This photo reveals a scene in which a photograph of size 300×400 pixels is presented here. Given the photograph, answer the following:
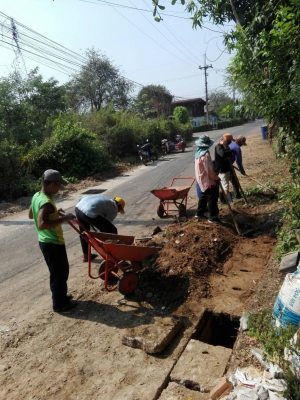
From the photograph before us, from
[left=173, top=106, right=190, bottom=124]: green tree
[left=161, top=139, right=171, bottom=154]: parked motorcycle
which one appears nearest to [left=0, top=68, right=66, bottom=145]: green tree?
[left=161, top=139, right=171, bottom=154]: parked motorcycle

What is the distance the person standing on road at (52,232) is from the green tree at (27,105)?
10202mm

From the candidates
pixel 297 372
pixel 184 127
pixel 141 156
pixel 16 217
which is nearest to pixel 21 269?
pixel 16 217

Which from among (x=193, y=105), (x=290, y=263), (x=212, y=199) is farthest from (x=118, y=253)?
(x=193, y=105)

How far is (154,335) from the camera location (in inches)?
141

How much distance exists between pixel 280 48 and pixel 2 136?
12.2m

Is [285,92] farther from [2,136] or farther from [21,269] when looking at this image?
[2,136]

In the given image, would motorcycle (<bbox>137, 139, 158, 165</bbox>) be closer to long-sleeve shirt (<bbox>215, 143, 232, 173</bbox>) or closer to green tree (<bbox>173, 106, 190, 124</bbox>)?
long-sleeve shirt (<bbox>215, 143, 232, 173</bbox>)

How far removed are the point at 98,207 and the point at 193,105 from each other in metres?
61.7

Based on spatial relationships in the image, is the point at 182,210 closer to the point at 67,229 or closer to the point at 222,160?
the point at 222,160

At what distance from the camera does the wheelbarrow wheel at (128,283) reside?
4.36 metres

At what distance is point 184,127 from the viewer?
109ft

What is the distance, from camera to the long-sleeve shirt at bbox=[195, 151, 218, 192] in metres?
6.60

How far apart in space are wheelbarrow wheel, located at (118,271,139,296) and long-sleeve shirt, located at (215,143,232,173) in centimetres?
401

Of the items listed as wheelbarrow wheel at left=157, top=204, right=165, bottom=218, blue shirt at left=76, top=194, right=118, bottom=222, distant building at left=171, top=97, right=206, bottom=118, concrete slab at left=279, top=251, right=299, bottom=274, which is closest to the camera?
concrete slab at left=279, top=251, right=299, bottom=274
